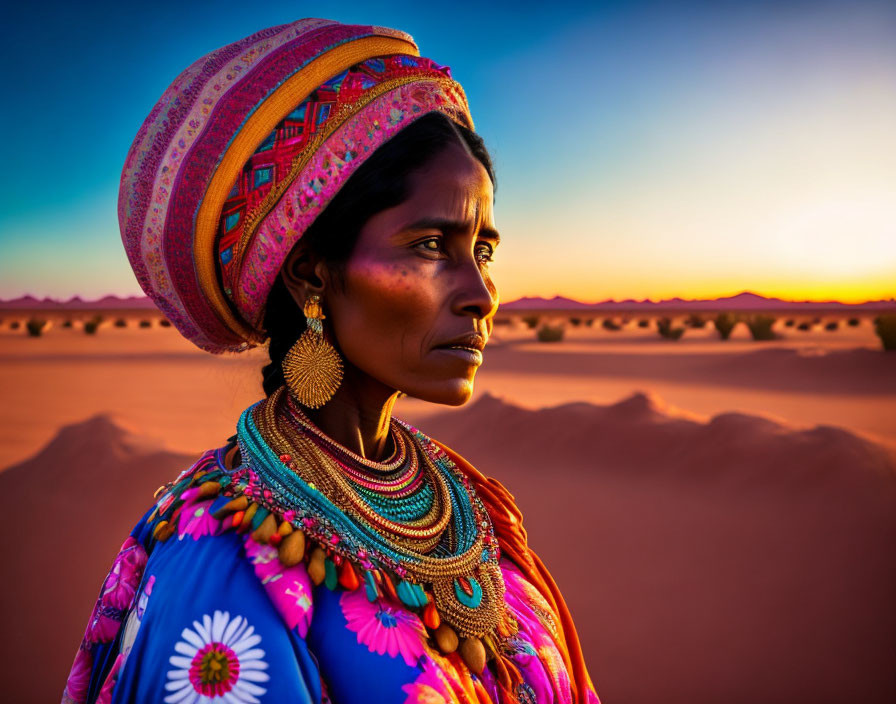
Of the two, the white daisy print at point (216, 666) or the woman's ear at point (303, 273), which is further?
the woman's ear at point (303, 273)

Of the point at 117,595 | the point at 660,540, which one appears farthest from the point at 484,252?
the point at 660,540

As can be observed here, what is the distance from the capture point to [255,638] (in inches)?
55.2

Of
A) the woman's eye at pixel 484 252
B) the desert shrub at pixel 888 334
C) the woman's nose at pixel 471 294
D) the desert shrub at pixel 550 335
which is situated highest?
the desert shrub at pixel 550 335

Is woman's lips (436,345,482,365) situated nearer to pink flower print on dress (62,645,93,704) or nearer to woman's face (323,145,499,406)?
woman's face (323,145,499,406)

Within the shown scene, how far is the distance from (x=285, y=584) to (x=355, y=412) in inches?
25.3

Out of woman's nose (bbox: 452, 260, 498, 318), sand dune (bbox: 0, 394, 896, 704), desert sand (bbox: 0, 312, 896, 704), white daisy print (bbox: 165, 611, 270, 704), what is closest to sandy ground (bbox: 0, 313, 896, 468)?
desert sand (bbox: 0, 312, 896, 704)

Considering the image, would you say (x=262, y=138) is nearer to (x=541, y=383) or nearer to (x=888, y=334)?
(x=541, y=383)

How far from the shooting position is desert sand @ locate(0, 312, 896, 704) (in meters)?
5.67

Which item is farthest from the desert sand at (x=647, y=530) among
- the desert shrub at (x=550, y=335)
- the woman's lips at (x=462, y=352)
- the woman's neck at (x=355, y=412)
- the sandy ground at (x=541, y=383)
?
the desert shrub at (x=550, y=335)

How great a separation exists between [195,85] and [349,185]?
0.55 metres

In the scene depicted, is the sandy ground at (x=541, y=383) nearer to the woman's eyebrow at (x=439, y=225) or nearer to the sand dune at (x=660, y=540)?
the sand dune at (x=660, y=540)

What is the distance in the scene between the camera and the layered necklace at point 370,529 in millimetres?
1613

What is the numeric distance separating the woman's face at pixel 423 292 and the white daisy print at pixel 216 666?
30.8 inches

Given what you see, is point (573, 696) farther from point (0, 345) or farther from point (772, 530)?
point (0, 345)
